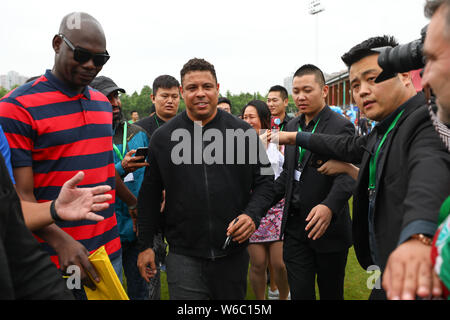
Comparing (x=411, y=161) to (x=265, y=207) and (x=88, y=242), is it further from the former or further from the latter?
(x=88, y=242)

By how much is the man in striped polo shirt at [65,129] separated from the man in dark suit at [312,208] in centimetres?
182

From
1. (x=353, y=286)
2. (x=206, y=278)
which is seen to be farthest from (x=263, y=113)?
(x=206, y=278)

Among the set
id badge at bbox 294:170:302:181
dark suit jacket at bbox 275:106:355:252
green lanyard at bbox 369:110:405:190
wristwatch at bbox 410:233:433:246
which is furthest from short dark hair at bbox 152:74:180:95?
wristwatch at bbox 410:233:433:246

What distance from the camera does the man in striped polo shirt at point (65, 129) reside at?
1998 millimetres

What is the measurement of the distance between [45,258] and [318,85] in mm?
3062

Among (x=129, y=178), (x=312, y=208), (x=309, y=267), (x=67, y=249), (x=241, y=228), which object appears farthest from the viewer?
(x=129, y=178)

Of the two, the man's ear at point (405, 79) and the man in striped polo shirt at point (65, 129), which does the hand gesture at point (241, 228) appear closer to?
the man in striped polo shirt at point (65, 129)

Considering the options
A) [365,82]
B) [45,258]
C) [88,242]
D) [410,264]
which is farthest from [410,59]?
[88,242]

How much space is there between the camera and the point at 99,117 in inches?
96.7

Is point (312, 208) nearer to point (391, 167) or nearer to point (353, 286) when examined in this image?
point (391, 167)

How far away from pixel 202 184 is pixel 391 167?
55.1 inches

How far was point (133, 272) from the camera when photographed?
355 cm

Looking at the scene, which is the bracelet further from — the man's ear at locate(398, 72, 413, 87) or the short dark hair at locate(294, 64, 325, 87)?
the short dark hair at locate(294, 64, 325, 87)

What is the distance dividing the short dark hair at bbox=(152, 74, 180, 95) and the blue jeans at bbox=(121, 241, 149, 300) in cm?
228
